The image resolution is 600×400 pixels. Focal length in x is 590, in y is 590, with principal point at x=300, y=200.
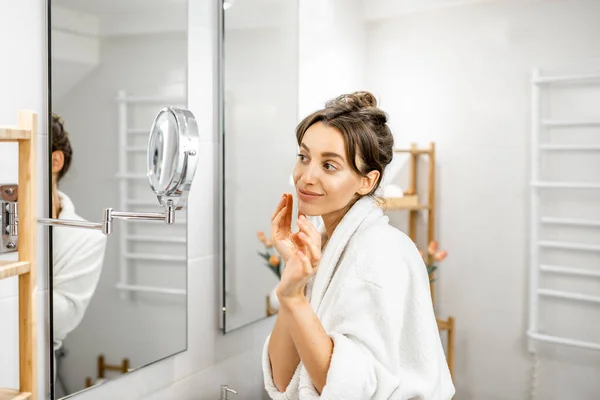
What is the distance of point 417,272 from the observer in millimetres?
1191

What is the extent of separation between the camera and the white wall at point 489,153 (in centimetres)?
209

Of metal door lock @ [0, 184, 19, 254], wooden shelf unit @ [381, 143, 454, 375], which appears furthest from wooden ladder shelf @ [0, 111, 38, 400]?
wooden shelf unit @ [381, 143, 454, 375]

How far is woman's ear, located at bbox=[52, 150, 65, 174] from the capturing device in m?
1.23

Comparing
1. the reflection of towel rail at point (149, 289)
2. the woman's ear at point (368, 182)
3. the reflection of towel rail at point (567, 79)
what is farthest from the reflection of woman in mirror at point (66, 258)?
the reflection of towel rail at point (567, 79)

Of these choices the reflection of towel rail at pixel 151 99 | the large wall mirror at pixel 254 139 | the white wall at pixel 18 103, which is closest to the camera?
the white wall at pixel 18 103

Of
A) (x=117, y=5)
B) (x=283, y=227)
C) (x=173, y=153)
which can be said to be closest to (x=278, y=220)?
(x=283, y=227)

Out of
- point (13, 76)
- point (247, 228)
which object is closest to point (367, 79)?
point (247, 228)

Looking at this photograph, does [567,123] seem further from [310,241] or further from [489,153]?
[310,241]

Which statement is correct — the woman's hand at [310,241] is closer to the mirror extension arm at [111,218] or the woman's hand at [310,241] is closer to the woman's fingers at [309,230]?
the woman's fingers at [309,230]

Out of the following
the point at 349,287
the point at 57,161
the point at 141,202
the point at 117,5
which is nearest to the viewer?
the point at 349,287

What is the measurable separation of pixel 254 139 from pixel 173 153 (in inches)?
38.4

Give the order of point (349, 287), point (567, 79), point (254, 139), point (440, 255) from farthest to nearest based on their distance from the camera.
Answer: point (440, 255) < point (567, 79) < point (254, 139) < point (349, 287)

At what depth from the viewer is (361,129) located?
122 cm

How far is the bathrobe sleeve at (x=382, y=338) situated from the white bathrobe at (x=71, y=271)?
0.53 metres
